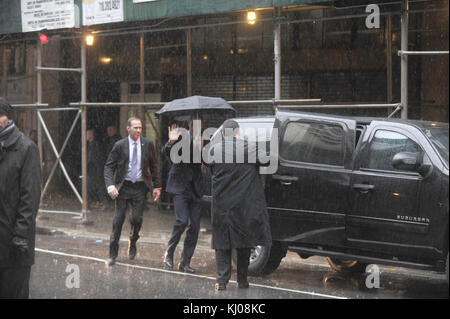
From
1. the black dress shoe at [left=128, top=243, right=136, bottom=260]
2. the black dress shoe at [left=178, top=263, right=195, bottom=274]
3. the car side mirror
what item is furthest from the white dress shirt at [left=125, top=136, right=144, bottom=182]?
the car side mirror

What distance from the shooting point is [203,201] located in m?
9.42

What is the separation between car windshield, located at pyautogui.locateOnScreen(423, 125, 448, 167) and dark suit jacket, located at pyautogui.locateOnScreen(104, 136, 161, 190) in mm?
3873

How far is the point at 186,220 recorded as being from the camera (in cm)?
919

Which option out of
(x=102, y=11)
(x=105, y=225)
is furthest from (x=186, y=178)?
(x=102, y=11)

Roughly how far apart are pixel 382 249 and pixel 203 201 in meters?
2.71

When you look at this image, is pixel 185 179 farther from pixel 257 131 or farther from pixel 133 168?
pixel 257 131

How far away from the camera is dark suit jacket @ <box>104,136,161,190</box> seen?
9672mm

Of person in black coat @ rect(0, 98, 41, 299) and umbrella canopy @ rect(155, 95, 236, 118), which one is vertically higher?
umbrella canopy @ rect(155, 95, 236, 118)

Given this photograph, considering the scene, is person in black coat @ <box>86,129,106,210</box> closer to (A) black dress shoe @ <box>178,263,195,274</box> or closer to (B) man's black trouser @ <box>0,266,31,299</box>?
(A) black dress shoe @ <box>178,263,195,274</box>

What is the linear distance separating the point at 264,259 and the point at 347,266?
4.00ft
